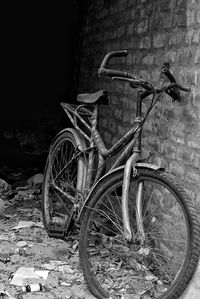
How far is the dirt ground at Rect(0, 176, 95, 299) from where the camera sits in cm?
351

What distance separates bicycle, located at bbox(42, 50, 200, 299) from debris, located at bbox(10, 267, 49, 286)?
0.37 m

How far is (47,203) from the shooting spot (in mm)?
4688

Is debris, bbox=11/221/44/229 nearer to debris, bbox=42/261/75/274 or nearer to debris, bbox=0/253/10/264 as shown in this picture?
debris, bbox=0/253/10/264

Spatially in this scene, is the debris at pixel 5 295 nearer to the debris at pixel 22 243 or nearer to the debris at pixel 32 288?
the debris at pixel 32 288

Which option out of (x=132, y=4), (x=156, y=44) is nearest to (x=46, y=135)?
(x=132, y=4)

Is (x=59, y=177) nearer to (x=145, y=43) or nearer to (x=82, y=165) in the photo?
(x=82, y=165)

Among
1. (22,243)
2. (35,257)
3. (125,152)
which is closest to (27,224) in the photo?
(22,243)

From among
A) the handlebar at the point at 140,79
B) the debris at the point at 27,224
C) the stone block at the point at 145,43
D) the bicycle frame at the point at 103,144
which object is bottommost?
the debris at the point at 27,224

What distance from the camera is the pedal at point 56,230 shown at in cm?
434

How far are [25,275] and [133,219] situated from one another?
109 centimetres

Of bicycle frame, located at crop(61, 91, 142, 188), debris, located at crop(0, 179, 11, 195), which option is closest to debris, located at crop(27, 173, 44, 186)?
debris, located at crop(0, 179, 11, 195)

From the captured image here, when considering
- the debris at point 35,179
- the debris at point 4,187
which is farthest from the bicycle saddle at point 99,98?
the debris at point 35,179

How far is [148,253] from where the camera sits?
11.0 ft

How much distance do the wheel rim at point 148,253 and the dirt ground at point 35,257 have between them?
194mm
